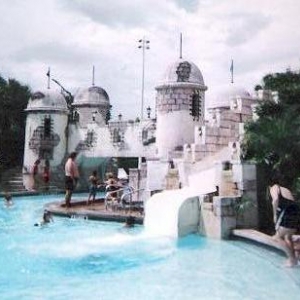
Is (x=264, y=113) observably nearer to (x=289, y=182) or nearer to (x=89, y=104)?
(x=289, y=182)

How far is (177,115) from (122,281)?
14896 millimetres

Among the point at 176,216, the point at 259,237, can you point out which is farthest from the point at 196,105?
the point at 259,237

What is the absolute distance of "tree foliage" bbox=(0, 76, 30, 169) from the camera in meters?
38.3

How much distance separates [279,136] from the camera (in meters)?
10.7

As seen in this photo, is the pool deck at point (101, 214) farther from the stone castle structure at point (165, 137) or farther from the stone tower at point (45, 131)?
the stone tower at point (45, 131)

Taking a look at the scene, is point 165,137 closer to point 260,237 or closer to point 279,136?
point 279,136

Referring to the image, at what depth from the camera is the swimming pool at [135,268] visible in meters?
6.80

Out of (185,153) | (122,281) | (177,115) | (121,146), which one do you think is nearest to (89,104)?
(121,146)

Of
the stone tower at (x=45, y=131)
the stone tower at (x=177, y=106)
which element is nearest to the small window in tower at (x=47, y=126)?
the stone tower at (x=45, y=131)

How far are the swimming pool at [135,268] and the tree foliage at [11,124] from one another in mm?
26673

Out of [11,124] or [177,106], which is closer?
[177,106]

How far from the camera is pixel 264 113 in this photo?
12.3 metres

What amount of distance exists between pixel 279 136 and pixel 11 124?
31.9 metres

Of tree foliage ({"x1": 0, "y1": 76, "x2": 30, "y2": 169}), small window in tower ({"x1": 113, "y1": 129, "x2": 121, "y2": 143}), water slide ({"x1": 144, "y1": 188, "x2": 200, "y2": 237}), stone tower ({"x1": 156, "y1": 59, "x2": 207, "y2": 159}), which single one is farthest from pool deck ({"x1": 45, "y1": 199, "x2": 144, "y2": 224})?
tree foliage ({"x1": 0, "y1": 76, "x2": 30, "y2": 169})
